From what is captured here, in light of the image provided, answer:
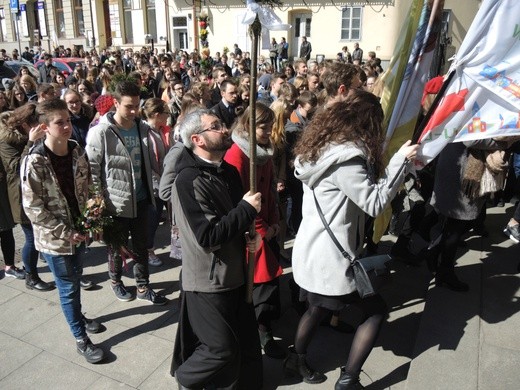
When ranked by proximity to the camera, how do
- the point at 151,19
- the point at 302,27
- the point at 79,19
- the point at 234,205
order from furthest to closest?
the point at 79,19 < the point at 151,19 < the point at 302,27 < the point at 234,205

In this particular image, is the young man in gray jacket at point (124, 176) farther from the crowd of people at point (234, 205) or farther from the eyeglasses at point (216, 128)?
the eyeglasses at point (216, 128)

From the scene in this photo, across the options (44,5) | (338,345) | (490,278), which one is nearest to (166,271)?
(338,345)

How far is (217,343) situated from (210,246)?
2.01 feet

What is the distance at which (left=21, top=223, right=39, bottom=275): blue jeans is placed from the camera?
430 centimetres

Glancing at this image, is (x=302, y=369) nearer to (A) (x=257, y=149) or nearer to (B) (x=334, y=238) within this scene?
(B) (x=334, y=238)

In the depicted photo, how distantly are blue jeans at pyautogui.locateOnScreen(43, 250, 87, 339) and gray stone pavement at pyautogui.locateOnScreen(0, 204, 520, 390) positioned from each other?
0.97ft

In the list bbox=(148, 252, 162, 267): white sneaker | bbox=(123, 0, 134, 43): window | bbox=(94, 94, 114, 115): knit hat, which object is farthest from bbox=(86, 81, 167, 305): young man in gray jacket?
bbox=(123, 0, 134, 43): window

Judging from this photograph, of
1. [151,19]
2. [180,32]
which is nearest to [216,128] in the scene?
[180,32]

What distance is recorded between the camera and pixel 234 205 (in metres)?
2.77

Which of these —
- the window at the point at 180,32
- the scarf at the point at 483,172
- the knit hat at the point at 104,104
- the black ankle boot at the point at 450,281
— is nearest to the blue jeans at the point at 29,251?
the knit hat at the point at 104,104

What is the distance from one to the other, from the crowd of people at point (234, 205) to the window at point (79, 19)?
3105 cm

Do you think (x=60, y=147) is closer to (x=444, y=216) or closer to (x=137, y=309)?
(x=137, y=309)

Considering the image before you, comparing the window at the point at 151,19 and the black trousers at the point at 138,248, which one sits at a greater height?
the window at the point at 151,19

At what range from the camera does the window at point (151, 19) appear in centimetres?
2919
